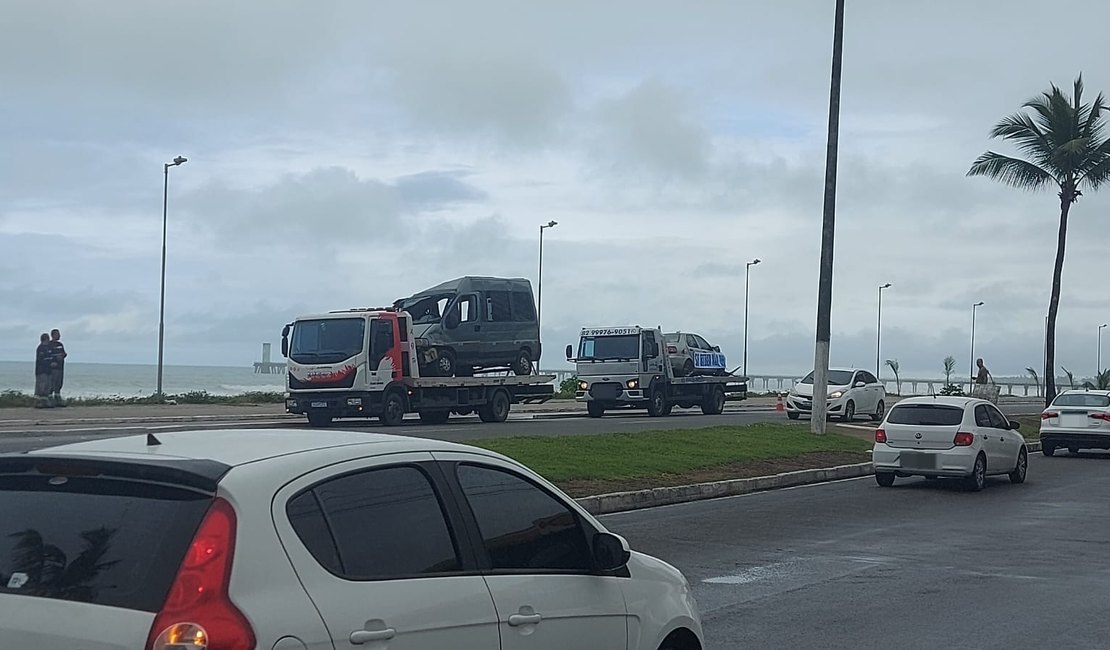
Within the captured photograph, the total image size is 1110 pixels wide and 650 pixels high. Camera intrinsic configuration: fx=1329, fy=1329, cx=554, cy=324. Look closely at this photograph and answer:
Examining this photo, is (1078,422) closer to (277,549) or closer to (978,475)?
(978,475)

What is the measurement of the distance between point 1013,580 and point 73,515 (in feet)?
31.0

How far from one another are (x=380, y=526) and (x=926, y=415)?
56.2 ft

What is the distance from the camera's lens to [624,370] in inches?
1547

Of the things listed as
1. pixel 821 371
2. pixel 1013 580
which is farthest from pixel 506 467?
pixel 821 371

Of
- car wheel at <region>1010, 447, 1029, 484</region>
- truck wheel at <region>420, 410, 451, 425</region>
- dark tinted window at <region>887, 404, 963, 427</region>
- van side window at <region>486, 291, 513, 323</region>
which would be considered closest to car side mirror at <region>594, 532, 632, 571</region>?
dark tinted window at <region>887, 404, 963, 427</region>

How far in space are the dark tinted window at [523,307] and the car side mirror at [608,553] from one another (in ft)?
97.5

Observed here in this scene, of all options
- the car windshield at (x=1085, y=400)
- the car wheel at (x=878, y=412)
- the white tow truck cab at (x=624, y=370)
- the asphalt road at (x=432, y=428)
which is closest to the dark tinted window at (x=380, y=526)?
the asphalt road at (x=432, y=428)

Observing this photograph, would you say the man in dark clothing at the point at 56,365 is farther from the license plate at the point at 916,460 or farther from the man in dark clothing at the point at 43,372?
the license plate at the point at 916,460

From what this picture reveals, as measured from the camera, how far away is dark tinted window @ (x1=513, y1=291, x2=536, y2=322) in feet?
116

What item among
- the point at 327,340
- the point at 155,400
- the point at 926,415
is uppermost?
the point at 327,340

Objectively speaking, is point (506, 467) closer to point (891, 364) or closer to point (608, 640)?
point (608, 640)

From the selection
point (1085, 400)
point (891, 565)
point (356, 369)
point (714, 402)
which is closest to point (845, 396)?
point (714, 402)

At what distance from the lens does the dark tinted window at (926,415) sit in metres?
20.3

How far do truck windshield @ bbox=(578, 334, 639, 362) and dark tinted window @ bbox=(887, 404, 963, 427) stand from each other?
62.4 feet
